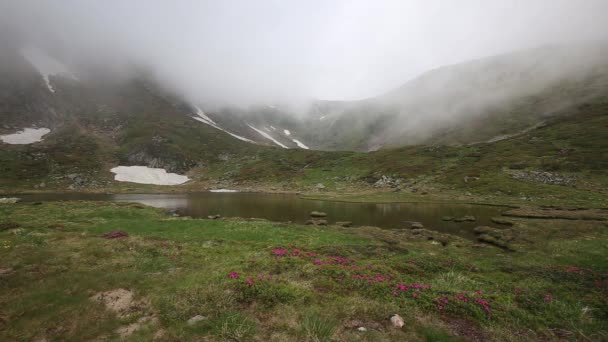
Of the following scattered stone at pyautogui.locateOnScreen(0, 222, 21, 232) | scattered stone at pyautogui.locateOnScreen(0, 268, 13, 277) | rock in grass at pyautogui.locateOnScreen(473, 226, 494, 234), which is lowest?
rock in grass at pyautogui.locateOnScreen(473, 226, 494, 234)

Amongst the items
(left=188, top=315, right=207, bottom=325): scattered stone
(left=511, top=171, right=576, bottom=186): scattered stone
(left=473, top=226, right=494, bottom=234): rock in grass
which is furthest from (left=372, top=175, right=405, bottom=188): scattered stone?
(left=188, top=315, right=207, bottom=325): scattered stone

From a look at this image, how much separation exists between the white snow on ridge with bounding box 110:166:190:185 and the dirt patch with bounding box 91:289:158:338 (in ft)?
423

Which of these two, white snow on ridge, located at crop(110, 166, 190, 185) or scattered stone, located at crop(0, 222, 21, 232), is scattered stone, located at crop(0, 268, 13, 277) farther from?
white snow on ridge, located at crop(110, 166, 190, 185)

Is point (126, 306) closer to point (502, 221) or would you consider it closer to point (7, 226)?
point (7, 226)

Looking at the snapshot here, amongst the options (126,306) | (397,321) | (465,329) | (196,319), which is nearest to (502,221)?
(465,329)

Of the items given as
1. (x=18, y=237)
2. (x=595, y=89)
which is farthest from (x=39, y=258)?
(x=595, y=89)

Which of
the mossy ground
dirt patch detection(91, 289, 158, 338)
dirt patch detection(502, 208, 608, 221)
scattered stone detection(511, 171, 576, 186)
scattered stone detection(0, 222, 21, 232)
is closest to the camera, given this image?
the mossy ground

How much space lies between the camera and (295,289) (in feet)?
43.9

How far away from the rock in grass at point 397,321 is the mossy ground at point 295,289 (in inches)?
11.9

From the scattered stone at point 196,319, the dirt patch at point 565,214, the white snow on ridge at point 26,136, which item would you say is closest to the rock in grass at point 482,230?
the dirt patch at point 565,214

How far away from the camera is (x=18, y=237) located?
22938 millimetres

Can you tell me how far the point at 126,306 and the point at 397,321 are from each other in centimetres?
1236

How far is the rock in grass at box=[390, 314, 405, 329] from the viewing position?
1051cm

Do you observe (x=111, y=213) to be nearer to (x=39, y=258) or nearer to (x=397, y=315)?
(x=39, y=258)
